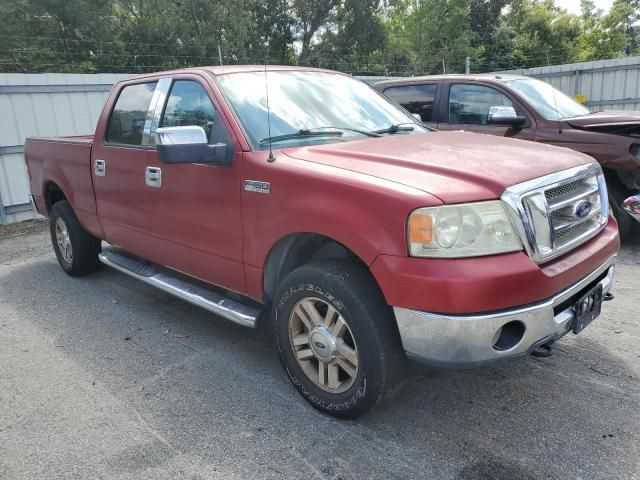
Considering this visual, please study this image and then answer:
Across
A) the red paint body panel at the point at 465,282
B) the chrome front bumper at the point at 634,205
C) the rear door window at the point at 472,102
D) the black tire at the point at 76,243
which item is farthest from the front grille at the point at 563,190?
the black tire at the point at 76,243

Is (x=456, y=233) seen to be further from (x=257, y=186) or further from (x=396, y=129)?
(x=396, y=129)

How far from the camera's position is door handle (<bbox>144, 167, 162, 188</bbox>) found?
12.6 feet

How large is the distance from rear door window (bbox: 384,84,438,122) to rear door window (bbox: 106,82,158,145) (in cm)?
372

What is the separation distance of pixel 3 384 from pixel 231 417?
1617mm

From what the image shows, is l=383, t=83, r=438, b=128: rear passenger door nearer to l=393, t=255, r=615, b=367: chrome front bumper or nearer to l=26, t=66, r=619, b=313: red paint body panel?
l=26, t=66, r=619, b=313: red paint body panel

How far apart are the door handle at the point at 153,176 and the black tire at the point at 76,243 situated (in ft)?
5.69

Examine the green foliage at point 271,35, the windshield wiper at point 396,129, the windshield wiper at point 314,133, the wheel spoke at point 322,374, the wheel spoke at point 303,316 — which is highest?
the green foliage at point 271,35

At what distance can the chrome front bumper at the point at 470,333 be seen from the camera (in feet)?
7.66

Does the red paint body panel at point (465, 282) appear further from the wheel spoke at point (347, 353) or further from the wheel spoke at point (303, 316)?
the wheel spoke at point (303, 316)

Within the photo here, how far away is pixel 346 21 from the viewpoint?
31.0 m

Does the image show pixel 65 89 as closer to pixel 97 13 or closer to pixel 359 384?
pixel 359 384

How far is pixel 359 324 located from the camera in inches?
102

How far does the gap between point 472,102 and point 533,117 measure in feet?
2.65

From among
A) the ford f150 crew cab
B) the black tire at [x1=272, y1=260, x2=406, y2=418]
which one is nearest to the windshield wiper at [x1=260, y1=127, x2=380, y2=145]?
the black tire at [x1=272, y1=260, x2=406, y2=418]
